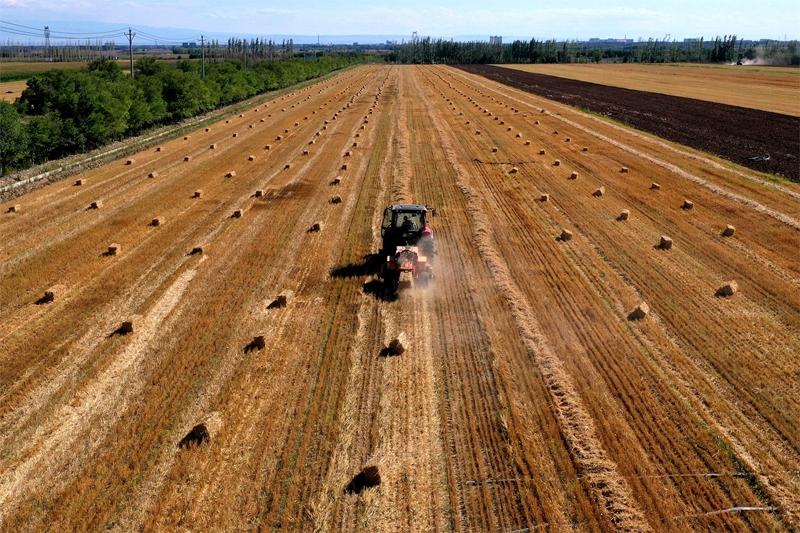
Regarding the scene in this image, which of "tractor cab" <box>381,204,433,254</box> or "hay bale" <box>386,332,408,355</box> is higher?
"tractor cab" <box>381,204,433,254</box>

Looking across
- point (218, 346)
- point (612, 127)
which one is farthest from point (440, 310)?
point (612, 127)

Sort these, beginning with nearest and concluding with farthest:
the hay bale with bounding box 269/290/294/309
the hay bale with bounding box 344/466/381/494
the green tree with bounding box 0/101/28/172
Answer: the hay bale with bounding box 344/466/381/494
the hay bale with bounding box 269/290/294/309
the green tree with bounding box 0/101/28/172

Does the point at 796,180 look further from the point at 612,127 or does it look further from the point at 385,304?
the point at 385,304

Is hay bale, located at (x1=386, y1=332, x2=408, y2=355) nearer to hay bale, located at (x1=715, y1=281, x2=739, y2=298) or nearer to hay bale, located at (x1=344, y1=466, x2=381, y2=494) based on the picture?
hay bale, located at (x1=344, y1=466, x2=381, y2=494)

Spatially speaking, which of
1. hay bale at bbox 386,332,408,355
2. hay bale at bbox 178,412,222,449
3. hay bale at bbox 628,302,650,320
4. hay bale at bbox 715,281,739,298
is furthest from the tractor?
hay bale at bbox 715,281,739,298

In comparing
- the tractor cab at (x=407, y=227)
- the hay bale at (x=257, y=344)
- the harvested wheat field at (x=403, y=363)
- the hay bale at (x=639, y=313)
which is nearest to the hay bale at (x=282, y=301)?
the harvested wheat field at (x=403, y=363)

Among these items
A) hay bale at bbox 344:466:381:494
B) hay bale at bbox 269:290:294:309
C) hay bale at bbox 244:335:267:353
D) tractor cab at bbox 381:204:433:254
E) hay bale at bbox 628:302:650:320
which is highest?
tractor cab at bbox 381:204:433:254
